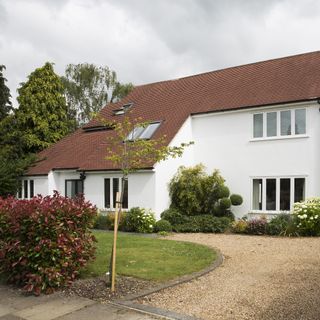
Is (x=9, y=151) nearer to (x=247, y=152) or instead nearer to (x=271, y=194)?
(x=247, y=152)

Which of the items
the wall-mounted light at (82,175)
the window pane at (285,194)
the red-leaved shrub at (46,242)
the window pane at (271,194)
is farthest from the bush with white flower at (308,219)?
the wall-mounted light at (82,175)

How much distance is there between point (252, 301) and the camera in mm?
7254

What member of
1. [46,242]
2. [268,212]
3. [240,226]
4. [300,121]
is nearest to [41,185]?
[240,226]

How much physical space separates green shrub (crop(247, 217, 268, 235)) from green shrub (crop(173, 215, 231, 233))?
114cm

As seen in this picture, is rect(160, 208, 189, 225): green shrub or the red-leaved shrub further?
Result: rect(160, 208, 189, 225): green shrub

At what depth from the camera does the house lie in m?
17.9

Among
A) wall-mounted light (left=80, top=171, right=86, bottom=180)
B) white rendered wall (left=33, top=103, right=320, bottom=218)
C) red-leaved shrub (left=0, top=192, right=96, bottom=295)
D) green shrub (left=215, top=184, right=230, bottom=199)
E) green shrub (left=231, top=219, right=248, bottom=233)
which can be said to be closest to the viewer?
red-leaved shrub (left=0, top=192, right=96, bottom=295)

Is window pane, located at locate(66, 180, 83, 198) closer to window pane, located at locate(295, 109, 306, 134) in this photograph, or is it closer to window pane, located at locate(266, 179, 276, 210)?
window pane, located at locate(266, 179, 276, 210)

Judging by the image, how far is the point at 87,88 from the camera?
157 feet

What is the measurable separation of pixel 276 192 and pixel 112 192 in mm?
7573

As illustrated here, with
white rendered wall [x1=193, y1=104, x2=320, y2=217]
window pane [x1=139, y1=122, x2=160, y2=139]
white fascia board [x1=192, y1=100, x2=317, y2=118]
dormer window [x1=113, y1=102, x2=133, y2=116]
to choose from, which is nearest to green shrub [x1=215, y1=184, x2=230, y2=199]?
white rendered wall [x1=193, y1=104, x2=320, y2=217]

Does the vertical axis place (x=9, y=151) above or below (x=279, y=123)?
below

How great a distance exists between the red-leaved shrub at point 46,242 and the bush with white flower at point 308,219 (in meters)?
9.36

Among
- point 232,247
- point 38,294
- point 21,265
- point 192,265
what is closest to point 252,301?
point 192,265
